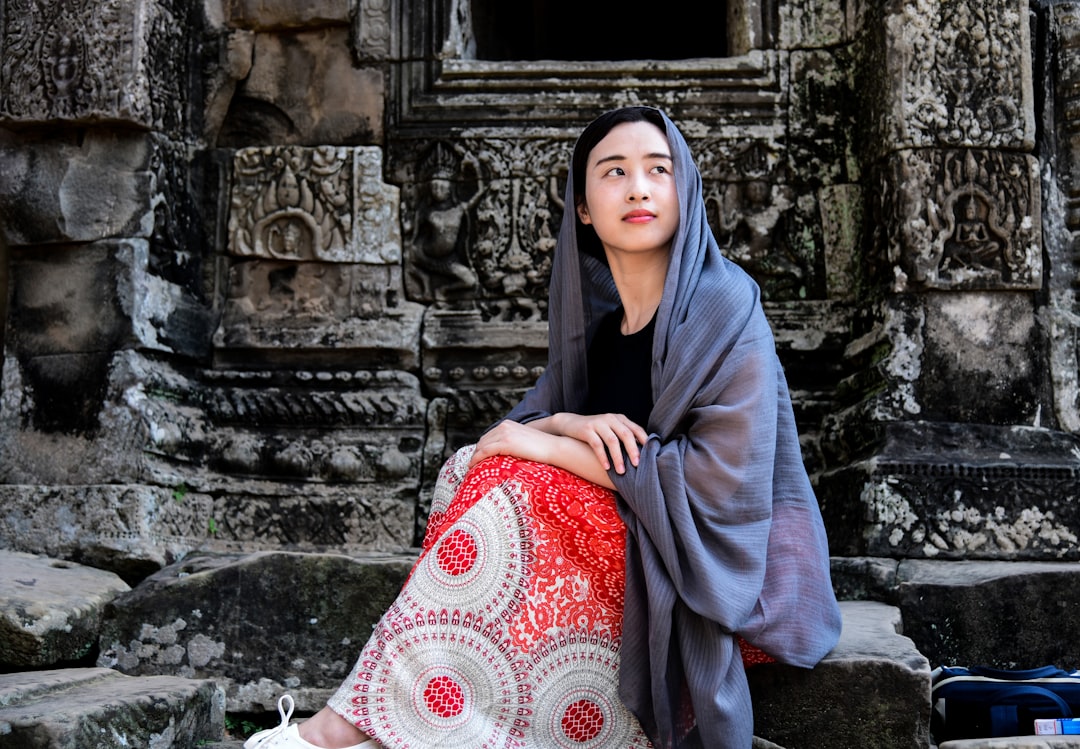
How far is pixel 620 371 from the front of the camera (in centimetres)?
278

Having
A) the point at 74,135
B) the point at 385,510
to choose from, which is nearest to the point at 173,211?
the point at 74,135

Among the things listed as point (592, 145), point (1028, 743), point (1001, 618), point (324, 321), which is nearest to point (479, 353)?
point (324, 321)

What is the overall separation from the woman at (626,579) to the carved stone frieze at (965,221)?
1479mm

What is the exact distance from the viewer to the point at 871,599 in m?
3.40

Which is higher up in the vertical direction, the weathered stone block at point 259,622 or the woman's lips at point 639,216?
the woman's lips at point 639,216

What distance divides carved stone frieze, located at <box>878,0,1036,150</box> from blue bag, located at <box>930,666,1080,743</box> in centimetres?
191

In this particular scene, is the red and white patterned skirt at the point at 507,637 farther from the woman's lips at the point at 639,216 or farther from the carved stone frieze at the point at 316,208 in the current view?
the carved stone frieze at the point at 316,208

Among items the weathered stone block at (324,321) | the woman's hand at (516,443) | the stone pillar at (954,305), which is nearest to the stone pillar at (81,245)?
the weathered stone block at (324,321)

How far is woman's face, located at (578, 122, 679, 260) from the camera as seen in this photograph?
8.80 ft

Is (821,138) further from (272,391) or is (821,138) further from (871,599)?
(272,391)

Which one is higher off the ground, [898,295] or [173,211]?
[173,211]

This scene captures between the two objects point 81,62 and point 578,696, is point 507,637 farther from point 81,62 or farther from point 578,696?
point 81,62

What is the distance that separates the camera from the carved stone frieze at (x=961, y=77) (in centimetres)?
388

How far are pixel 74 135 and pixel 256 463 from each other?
130 cm
